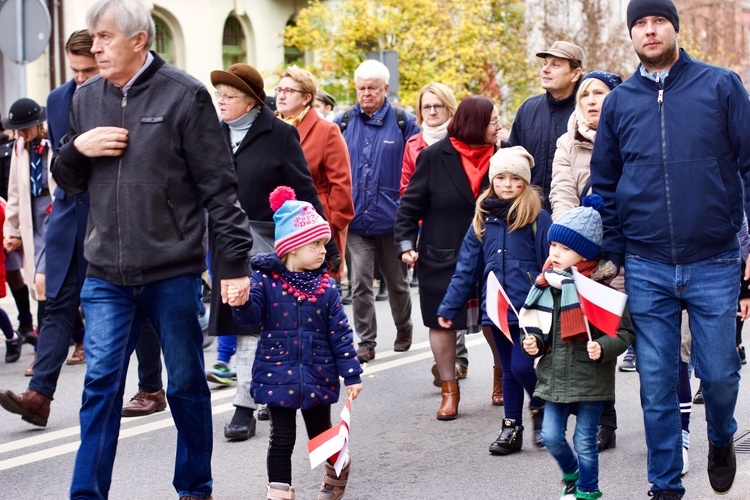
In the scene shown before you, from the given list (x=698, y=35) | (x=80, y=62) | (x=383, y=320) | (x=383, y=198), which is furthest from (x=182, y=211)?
(x=698, y=35)

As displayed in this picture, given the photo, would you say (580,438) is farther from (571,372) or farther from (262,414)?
(262,414)

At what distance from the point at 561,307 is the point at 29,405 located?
322cm

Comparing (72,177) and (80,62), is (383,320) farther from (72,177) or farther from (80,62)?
(72,177)

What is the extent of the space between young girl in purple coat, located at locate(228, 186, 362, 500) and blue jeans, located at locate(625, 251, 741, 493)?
1201mm

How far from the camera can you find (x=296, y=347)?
5.32 metres

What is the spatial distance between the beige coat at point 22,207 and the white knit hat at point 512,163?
3.61 m

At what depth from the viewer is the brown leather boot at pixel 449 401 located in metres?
7.36

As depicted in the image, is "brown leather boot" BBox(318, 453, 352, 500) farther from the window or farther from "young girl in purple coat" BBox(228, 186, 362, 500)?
the window

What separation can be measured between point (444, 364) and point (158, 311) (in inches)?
108

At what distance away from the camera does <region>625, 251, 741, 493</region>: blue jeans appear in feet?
16.6

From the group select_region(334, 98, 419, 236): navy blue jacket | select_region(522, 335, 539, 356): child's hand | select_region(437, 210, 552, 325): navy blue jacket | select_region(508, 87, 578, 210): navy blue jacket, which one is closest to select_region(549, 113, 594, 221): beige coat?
select_region(437, 210, 552, 325): navy blue jacket

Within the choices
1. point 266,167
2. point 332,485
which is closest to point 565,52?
point 266,167

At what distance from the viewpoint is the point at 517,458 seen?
6422 mm

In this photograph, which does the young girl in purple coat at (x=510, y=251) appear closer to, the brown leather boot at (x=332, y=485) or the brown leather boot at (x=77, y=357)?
the brown leather boot at (x=332, y=485)
